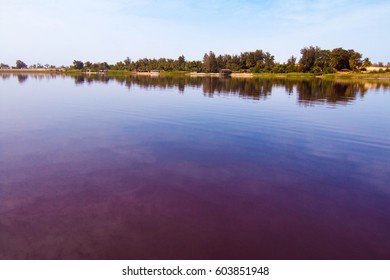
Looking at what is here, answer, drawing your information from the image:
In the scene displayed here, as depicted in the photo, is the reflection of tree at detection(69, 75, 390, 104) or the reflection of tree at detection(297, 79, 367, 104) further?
the reflection of tree at detection(69, 75, 390, 104)

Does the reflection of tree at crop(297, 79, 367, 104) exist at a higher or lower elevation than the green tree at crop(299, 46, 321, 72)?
lower

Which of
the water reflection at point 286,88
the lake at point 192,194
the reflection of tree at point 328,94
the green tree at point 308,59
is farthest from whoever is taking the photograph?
the green tree at point 308,59

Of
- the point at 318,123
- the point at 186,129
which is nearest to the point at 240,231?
the point at 186,129

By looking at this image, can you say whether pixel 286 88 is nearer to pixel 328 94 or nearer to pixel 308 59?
pixel 328 94

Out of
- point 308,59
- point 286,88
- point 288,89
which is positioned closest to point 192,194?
point 288,89

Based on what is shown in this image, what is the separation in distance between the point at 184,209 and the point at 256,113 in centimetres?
2269

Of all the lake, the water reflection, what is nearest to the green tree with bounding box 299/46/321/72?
the water reflection

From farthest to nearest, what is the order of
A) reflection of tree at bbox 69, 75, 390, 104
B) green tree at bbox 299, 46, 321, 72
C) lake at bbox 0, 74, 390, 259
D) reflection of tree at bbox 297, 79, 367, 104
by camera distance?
green tree at bbox 299, 46, 321, 72
reflection of tree at bbox 69, 75, 390, 104
reflection of tree at bbox 297, 79, 367, 104
lake at bbox 0, 74, 390, 259

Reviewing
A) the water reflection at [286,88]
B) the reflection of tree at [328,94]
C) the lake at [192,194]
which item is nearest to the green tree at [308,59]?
the water reflection at [286,88]

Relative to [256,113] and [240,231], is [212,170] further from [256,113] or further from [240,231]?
[256,113]

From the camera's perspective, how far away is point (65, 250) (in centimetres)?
723

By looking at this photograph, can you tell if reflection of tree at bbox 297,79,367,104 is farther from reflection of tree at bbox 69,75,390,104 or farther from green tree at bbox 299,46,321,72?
green tree at bbox 299,46,321,72

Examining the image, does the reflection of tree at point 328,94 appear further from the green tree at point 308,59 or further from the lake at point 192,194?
the green tree at point 308,59

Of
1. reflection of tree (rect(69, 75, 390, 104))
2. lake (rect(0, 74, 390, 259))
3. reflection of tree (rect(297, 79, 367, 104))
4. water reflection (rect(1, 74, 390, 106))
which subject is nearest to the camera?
lake (rect(0, 74, 390, 259))
